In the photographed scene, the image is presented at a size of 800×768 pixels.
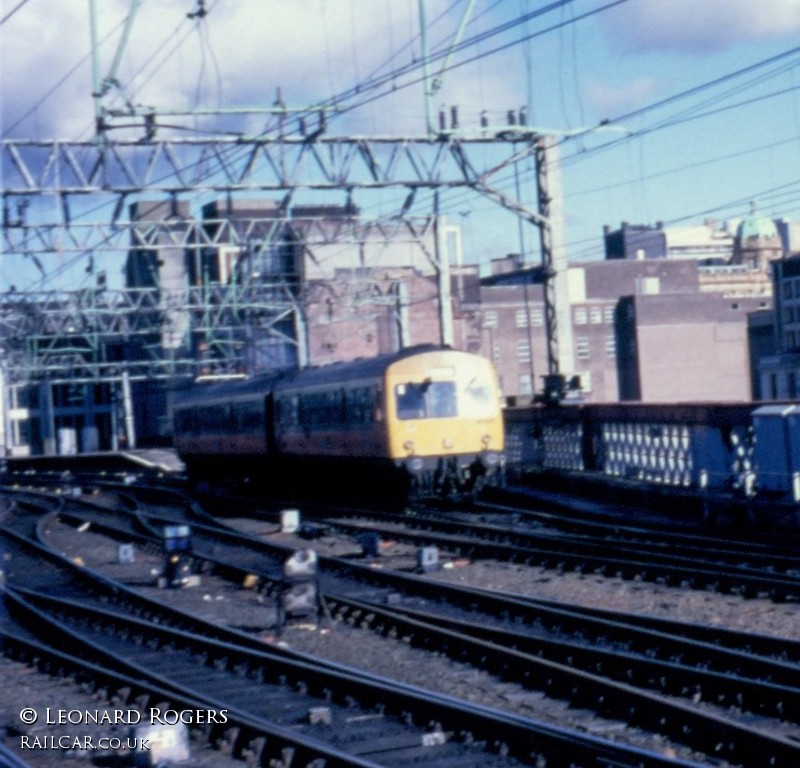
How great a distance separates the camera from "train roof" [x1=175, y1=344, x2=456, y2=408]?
2547 cm

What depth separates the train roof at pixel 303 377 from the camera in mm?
25469

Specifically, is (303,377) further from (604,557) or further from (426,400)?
(604,557)

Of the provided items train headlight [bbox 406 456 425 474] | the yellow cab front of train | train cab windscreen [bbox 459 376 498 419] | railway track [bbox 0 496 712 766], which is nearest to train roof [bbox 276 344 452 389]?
the yellow cab front of train

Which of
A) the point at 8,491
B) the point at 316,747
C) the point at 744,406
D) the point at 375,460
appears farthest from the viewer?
the point at 8,491

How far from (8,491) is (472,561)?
1030 inches

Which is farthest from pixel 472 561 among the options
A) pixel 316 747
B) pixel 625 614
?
pixel 316 747

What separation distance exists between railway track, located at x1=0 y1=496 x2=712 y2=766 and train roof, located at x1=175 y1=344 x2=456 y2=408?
1192cm

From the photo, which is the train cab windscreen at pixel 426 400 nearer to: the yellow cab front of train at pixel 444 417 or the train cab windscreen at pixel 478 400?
the yellow cab front of train at pixel 444 417

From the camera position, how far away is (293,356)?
196 feet

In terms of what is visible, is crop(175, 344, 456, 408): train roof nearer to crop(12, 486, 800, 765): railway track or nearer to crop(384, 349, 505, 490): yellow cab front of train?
crop(384, 349, 505, 490): yellow cab front of train

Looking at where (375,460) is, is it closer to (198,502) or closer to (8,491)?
(198,502)

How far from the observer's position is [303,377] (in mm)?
29531

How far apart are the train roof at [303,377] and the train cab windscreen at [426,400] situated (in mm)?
573

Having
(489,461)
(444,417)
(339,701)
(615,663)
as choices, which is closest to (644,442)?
(489,461)
